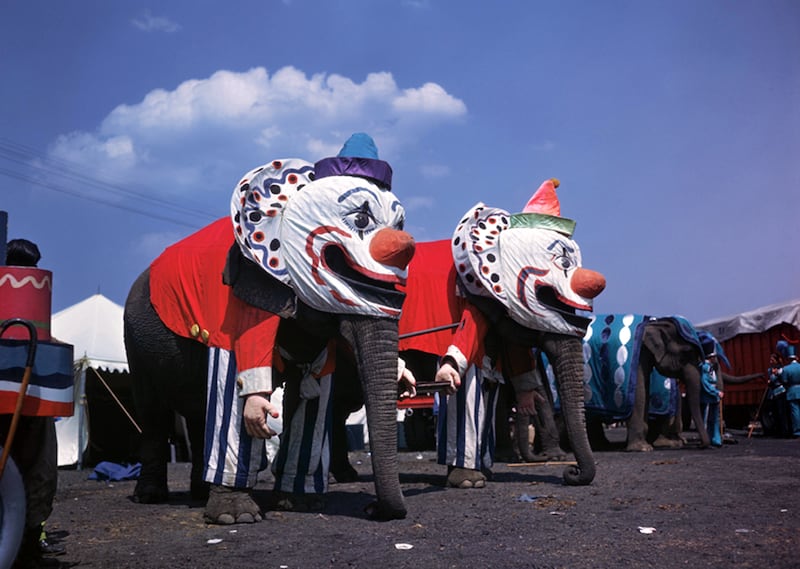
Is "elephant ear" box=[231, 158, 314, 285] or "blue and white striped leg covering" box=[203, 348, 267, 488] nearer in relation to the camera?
"blue and white striped leg covering" box=[203, 348, 267, 488]

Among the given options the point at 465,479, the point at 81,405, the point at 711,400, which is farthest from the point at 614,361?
the point at 81,405

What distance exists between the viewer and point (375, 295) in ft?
18.4

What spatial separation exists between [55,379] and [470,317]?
4.28 metres

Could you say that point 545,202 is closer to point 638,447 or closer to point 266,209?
point 266,209

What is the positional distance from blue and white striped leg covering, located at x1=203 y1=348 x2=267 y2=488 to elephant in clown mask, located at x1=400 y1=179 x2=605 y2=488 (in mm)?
2118

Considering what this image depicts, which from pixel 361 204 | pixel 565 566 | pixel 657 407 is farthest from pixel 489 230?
pixel 657 407

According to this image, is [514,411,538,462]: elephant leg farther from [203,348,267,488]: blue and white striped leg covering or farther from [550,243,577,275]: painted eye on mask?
[203,348,267,488]: blue and white striped leg covering

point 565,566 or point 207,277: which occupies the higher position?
point 207,277

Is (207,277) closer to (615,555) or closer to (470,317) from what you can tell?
(470,317)

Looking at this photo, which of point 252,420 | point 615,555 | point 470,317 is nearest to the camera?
point 615,555

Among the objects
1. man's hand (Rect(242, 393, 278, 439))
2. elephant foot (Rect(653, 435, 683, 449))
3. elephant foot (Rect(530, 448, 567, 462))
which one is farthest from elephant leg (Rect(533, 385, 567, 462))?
man's hand (Rect(242, 393, 278, 439))

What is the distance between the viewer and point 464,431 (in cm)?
755

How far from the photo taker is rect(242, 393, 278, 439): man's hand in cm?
543

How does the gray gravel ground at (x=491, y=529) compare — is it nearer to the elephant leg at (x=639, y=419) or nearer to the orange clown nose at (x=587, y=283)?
the orange clown nose at (x=587, y=283)
